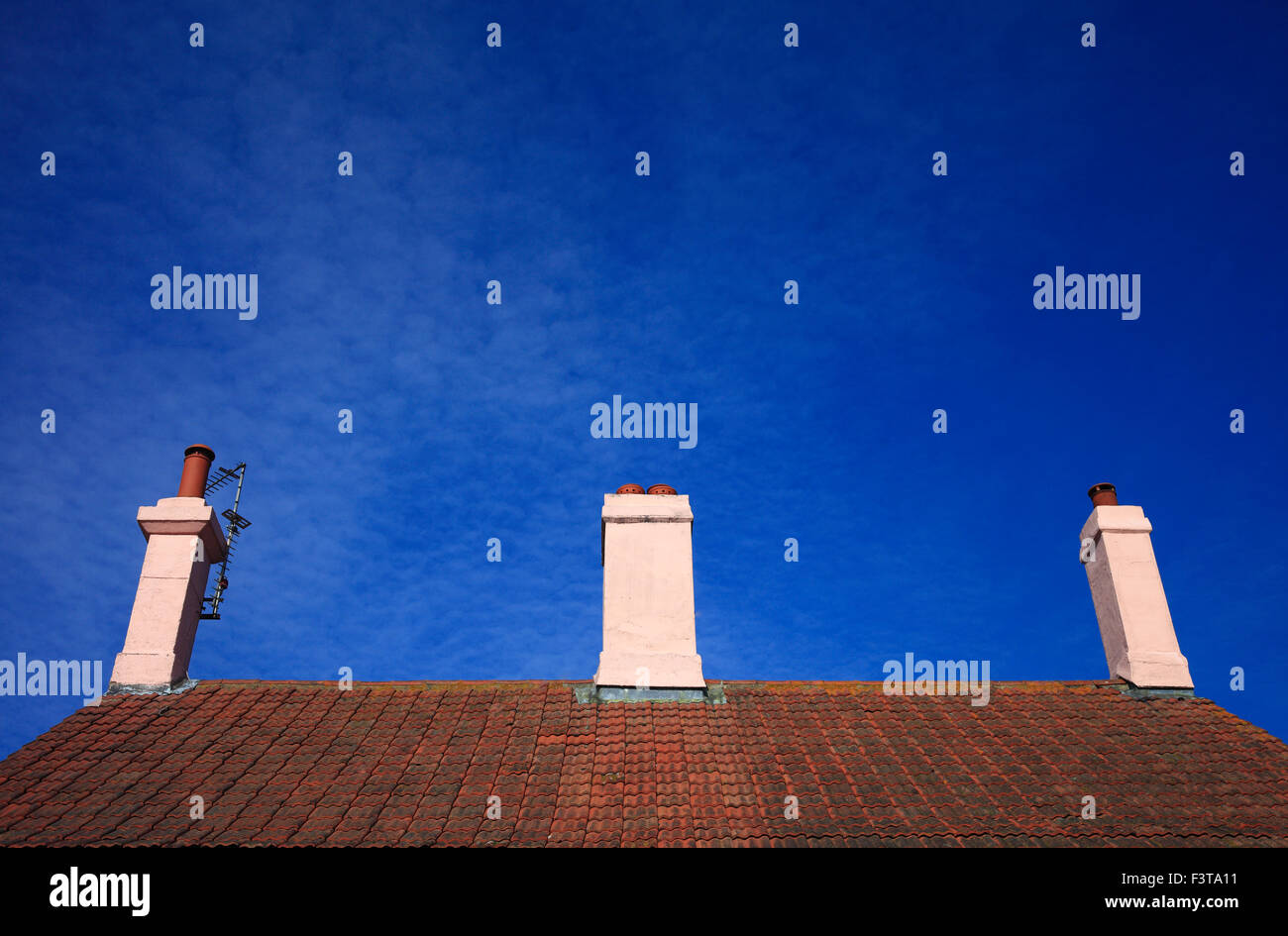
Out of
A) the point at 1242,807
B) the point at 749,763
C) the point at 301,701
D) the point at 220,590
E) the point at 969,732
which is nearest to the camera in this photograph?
the point at 1242,807

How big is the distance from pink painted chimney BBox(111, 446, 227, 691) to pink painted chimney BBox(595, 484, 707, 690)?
495 cm

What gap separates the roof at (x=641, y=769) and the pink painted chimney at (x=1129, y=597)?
0.39 m

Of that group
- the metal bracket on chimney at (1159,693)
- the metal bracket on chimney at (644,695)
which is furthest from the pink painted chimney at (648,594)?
the metal bracket on chimney at (1159,693)

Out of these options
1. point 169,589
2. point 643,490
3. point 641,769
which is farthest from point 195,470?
point 641,769

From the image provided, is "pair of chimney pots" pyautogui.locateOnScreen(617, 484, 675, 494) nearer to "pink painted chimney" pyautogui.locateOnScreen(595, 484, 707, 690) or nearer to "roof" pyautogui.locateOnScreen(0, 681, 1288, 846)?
"pink painted chimney" pyautogui.locateOnScreen(595, 484, 707, 690)

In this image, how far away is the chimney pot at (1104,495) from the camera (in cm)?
1141

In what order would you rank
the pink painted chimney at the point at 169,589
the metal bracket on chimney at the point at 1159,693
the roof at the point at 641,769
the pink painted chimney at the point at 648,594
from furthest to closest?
1. the metal bracket on chimney at the point at 1159,693
2. the pink painted chimney at the point at 648,594
3. the pink painted chimney at the point at 169,589
4. the roof at the point at 641,769

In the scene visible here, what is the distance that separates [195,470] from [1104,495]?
1212 centimetres

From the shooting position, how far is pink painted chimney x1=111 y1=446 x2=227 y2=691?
32.0ft

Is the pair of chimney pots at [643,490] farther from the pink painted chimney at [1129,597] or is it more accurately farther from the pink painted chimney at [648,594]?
the pink painted chimney at [1129,597]

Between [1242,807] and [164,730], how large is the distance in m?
10.7
